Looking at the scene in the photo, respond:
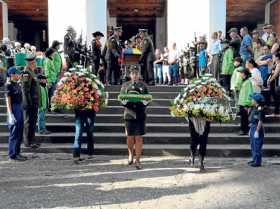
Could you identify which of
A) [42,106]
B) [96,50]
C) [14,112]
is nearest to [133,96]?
[14,112]

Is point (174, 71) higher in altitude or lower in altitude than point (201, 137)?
higher

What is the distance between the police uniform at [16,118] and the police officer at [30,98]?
1.55 ft

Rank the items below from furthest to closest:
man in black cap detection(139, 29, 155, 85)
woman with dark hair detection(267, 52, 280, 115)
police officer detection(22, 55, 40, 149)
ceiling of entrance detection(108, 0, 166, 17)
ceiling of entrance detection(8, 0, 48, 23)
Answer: ceiling of entrance detection(8, 0, 48, 23) → ceiling of entrance detection(108, 0, 166, 17) → man in black cap detection(139, 29, 155, 85) → woman with dark hair detection(267, 52, 280, 115) → police officer detection(22, 55, 40, 149)

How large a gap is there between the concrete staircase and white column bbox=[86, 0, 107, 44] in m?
6.33

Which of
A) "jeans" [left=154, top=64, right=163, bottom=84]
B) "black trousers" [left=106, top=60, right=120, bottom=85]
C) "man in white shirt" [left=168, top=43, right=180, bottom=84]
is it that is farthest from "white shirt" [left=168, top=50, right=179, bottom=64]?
"black trousers" [left=106, top=60, right=120, bottom=85]

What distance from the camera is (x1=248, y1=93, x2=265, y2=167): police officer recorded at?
9180mm

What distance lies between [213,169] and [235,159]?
46.2 inches

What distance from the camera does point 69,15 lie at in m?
18.1

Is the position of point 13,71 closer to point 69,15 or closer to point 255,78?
point 255,78

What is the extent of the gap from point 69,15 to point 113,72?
438 cm

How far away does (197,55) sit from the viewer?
53.2 feet

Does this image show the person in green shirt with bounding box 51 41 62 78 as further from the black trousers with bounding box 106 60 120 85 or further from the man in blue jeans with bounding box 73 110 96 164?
the man in blue jeans with bounding box 73 110 96 164

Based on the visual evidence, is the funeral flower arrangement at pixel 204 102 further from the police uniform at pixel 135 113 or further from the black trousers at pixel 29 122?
the black trousers at pixel 29 122

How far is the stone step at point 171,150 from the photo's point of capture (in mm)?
10305
